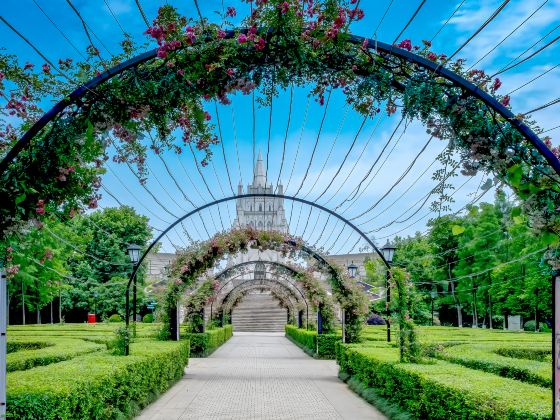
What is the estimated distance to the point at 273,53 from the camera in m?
5.96

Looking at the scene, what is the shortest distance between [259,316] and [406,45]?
182 feet

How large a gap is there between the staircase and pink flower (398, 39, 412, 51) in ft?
171

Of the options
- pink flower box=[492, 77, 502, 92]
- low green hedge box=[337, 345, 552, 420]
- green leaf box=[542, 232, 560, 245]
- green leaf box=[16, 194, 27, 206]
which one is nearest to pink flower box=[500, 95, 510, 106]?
pink flower box=[492, 77, 502, 92]

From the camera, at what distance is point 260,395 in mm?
13680

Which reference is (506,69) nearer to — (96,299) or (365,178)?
(365,178)

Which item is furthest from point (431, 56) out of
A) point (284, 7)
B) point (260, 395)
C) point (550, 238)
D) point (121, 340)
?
point (260, 395)

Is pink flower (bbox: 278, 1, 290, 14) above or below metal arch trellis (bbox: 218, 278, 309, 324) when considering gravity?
above

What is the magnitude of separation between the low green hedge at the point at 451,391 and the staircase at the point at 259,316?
44.8 metres

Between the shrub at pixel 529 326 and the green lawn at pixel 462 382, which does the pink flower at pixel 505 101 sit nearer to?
the green lawn at pixel 462 382

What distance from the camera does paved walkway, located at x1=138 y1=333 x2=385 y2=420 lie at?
443 inches

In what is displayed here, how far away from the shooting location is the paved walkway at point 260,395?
1125cm

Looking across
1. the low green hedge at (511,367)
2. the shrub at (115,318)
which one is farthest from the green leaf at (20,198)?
the shrub at (115,318)

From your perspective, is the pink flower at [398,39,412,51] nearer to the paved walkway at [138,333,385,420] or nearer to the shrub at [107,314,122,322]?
the paved walkway at [138,333,385,420]

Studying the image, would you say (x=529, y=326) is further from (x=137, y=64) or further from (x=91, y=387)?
(x=137, y=64)
